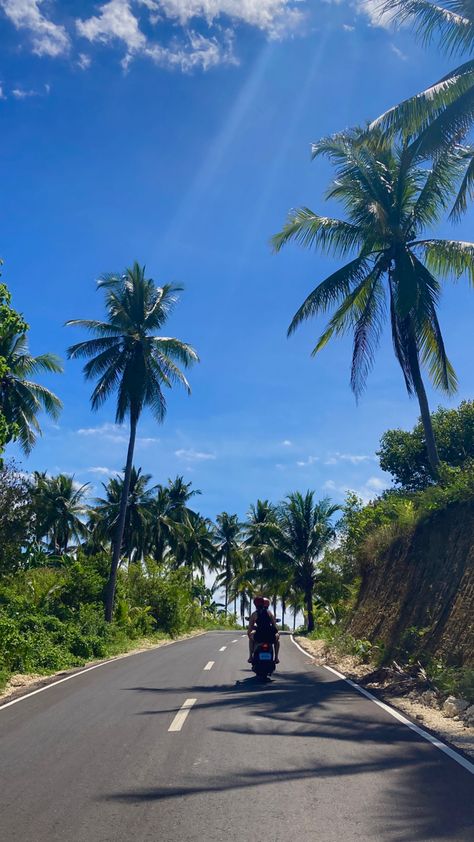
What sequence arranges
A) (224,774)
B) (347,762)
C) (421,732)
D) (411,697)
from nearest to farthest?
1. (224,774)
2. (347,762)
3. (421,732)
4. (411,697)

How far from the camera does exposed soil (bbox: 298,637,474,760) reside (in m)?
7.71

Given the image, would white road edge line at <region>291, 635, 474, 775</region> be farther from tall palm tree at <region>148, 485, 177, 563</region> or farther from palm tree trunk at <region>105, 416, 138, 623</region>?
tall palm tree at <region>148, 485, 177, 563</region>

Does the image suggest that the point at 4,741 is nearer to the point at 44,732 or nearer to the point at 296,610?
the point at 44,732

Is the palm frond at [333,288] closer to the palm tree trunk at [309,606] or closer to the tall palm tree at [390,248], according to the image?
the tall palm tree at [390,248]

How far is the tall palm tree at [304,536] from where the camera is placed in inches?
1571

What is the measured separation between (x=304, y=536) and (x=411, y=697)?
1152 inches

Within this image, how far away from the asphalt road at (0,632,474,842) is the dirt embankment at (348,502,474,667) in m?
2.72

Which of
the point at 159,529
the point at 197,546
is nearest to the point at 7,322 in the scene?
the point at 159,529

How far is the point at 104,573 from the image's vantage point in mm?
30406

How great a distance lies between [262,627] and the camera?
44.8 ft

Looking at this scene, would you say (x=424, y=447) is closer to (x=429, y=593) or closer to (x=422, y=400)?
(x=422, y=400)

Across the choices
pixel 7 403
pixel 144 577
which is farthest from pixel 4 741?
pixel 144 577

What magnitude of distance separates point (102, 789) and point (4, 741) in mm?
2871

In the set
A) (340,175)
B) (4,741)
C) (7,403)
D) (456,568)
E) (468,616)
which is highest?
(340,175)
